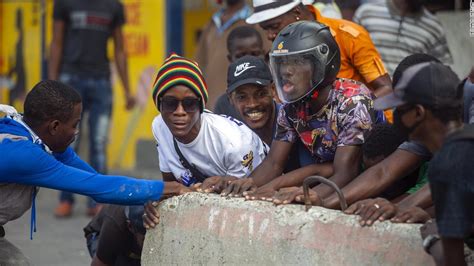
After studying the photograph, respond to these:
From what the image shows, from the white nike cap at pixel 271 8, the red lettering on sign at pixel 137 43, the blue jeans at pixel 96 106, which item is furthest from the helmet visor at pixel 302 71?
the red lettering on sign at pixel 137 43

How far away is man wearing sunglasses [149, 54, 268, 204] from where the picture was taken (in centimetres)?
552

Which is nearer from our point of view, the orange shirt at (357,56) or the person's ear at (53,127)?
the person's ear at (53,127)

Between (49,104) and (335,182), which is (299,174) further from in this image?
(49,104)

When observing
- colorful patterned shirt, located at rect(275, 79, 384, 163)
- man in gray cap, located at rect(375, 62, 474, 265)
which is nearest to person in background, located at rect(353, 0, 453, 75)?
colorful patterned shirt, located at rect(275, 79, 384, 163)

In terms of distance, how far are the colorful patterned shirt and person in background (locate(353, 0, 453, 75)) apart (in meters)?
2.18

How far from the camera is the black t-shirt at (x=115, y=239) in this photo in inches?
232

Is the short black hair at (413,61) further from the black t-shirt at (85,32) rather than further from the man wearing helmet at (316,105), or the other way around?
the black t-shirt at (85,32)

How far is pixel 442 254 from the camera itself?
159 inches

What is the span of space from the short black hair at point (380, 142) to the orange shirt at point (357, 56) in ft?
3.60

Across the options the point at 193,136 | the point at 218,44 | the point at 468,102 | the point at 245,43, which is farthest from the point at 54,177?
the point at 218,44

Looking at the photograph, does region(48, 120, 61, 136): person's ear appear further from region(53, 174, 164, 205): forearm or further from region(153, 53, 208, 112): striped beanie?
region(153, 53, 208, 112): striped beanie

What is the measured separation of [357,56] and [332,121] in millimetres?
1116

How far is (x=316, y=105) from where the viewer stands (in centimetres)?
535

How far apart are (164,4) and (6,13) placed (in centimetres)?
300
